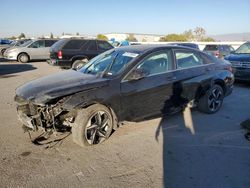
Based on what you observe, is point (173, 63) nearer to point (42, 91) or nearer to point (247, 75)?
point (42, 91)

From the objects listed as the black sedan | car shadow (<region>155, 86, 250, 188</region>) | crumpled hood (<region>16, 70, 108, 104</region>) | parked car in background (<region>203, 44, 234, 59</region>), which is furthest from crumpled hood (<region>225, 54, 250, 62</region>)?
parked car in background (<region>203, 44, 234, 59</region>)

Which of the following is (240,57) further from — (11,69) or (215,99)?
(11,69)

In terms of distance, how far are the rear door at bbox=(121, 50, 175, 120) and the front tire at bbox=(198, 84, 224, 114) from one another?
47.2 inches

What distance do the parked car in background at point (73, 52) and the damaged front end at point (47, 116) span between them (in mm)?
8307

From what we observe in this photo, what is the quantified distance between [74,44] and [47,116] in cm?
950

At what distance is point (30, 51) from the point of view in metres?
18.2

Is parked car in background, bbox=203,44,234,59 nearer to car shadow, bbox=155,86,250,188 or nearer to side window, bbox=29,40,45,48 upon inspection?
side window, bbox=29,40,45,48

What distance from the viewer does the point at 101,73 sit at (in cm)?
464

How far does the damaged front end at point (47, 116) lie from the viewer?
390 cm

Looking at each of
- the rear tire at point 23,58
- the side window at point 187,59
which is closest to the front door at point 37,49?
the rear tire at point 23,58

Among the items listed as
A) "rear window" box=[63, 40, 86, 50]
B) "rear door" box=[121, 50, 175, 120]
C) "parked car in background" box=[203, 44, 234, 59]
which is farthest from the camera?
"parked car in background" box=[203, 44, 234, 59]

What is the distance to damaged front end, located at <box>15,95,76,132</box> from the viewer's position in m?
3.90

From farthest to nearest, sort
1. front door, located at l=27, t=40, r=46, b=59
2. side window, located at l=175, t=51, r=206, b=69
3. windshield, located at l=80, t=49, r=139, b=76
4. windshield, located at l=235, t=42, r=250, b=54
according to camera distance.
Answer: front door, located at l=27, t=40, r=46, b=59 → windshield, located at l=235, t=42, r=250, b=54 → side window, located at l=175, t=51, r=206, b=69 → windshield, located at l=80, t=49, r=139, b=76

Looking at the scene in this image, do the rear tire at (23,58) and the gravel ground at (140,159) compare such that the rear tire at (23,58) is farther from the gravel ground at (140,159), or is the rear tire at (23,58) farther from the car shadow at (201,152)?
the car shadow at (201,152)
